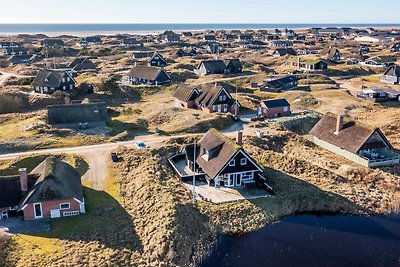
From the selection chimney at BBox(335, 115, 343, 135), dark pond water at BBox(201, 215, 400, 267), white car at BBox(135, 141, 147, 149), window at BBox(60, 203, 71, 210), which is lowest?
dark pond water at BBox(201, 215, 400, 267)

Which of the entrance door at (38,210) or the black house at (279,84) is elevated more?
the black house at (279,84)

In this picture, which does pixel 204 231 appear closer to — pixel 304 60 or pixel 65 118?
pixel 65 118

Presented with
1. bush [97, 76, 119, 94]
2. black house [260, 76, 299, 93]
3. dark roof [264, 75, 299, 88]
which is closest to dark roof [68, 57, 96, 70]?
bush [97, 76, 119, 94]

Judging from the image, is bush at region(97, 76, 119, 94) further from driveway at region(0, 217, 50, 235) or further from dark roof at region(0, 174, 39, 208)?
driveway at region(0, 217, 50, 235)

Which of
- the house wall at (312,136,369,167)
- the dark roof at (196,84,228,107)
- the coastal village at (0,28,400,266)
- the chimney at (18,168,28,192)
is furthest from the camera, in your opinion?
the dark roof at (196,84,228,107)

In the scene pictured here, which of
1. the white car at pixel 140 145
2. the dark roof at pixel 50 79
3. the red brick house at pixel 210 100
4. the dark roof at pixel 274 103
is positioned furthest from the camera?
the dark roof at pixel 50 79

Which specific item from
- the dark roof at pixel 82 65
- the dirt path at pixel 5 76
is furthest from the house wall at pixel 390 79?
the dirt path at pixel 5 76

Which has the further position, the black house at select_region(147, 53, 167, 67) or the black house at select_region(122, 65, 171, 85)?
the black house at select_region(147, 53, 167, 67)

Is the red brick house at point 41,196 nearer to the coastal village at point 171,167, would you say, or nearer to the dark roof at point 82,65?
the coastal village at point 171,167
